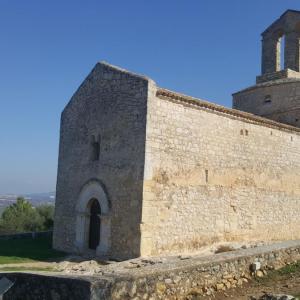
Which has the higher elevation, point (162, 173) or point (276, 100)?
point (276, 100)

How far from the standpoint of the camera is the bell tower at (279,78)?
18844mm

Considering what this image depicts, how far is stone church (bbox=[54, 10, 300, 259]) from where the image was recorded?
11469mm

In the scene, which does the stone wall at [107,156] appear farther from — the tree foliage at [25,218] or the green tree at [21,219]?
the green tree at [21,219]

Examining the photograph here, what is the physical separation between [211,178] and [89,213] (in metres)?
3.95

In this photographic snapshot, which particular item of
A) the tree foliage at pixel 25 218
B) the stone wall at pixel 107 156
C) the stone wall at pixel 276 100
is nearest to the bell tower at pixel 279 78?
the stone wall at pixel 276 100

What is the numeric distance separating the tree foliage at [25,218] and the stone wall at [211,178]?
13897 mm

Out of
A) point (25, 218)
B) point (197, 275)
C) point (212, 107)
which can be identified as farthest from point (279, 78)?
point (25, 218)

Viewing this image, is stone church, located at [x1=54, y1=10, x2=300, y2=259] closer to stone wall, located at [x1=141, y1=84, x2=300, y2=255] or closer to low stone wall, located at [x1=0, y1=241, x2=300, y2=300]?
stone wall, located at [x1=141, y1=84, x2=300, y2=255]

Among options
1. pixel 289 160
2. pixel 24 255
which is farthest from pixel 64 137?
pixel 289 160

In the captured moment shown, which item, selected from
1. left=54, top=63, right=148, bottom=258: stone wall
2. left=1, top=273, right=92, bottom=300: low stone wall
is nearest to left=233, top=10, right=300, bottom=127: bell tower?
left=54, top=63, right=148, bottom=258: stone wall

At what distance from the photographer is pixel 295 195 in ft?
54.4

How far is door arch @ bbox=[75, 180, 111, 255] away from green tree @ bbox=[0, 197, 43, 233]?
1306cm

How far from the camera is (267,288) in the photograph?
277 inches

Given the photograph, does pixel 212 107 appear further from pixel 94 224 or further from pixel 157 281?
pixel 157 281
